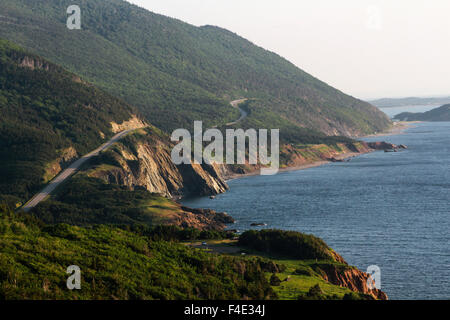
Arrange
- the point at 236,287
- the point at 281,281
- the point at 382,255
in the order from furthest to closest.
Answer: the point at 382,255 < the point at 281,281 < the point at 236,287

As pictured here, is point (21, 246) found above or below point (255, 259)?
above

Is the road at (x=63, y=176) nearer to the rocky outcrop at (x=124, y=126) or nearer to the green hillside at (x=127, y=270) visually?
the rocky outcrop at (x=124, y=126)

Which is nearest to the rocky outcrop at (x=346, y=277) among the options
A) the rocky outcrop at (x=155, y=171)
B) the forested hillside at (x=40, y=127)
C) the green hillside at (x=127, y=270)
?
the green hillside at (x=127, y=270)

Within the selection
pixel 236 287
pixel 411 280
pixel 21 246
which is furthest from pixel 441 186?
pixel 21 246

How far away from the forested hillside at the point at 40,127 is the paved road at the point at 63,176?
192cm

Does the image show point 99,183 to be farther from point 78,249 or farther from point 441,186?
point 441,186

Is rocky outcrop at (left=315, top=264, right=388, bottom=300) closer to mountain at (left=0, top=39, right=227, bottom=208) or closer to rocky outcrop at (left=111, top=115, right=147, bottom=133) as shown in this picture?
mountain at (left=0, top=39, right=227, bottom=208)

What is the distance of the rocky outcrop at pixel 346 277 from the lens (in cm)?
7031

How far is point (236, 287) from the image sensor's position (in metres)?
56.6

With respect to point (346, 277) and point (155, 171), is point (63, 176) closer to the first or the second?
point (155, 171)

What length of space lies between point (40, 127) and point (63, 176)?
34.1 meters

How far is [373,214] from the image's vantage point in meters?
122

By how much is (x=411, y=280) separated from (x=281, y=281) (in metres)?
21.2
